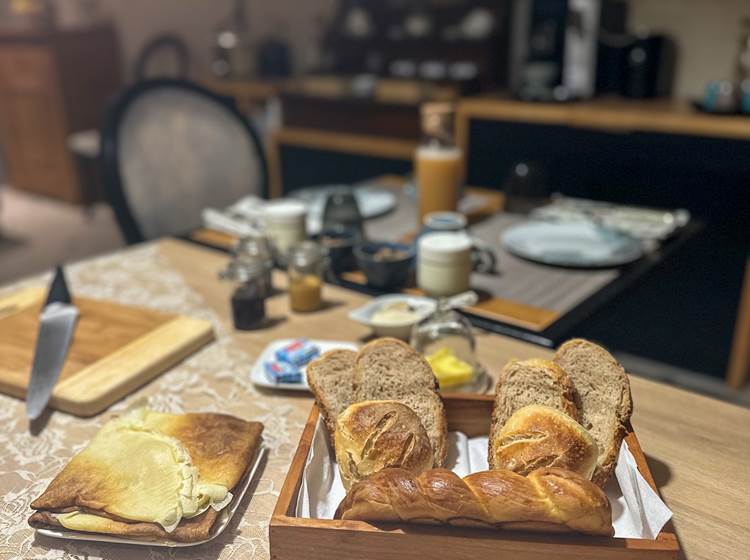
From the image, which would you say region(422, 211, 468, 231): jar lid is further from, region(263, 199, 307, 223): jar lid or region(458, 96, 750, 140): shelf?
region(458, 96, 750, 140): shelf

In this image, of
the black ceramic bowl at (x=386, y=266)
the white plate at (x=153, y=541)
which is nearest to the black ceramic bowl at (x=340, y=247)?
the black ceramic bowl at (x=386, y=266)

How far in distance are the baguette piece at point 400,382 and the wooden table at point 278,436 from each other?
0.15m

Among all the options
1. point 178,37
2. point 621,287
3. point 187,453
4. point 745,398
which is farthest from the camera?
point 178,37

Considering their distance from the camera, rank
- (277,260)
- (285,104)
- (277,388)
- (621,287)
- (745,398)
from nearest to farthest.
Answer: (277,388)
(621,287)
(277,260)
(745,398)
(285,104)

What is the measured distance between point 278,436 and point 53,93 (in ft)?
15.9

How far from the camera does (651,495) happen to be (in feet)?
1.96

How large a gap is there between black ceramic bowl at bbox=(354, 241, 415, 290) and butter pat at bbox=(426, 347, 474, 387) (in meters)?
0.37

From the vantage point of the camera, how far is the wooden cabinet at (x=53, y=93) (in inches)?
189

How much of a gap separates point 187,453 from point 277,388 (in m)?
0.24

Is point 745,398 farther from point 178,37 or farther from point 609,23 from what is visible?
point 178,37

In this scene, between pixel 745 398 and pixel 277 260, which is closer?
pixel 277 260

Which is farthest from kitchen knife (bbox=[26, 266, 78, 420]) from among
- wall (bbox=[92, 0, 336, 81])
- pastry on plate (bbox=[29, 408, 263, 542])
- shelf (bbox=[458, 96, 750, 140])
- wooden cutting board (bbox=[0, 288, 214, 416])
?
wall (bbox=[92, 0, 336, 81])

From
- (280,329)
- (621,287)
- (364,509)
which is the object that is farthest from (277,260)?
(364,509)

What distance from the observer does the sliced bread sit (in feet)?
2.26
